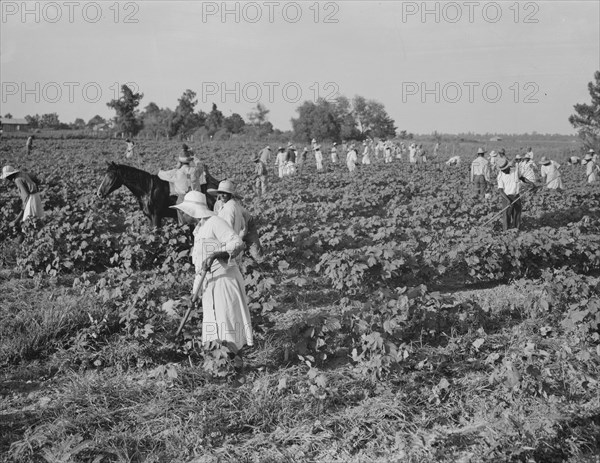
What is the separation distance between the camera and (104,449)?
396 cm

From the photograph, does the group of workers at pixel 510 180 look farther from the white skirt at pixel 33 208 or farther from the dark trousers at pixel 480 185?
the white skirt at pixel 33 208

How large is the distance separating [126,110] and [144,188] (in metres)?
44.0

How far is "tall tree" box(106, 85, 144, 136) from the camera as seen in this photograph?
50594 mm

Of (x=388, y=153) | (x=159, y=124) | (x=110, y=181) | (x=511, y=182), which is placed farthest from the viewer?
(x=159, y=124)

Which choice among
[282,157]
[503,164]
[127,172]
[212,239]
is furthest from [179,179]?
[282,157]

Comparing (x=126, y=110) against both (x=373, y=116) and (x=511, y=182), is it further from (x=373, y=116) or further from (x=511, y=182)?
(x=511, y=182)

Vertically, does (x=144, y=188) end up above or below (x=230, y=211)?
above

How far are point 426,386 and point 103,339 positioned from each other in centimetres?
294

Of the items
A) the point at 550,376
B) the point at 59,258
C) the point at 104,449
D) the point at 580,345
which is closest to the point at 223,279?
the point at 104,449

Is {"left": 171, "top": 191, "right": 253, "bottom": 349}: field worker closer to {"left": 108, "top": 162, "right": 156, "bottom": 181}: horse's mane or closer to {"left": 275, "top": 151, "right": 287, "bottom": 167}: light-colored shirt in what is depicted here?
{"left": 108, "top": 162, "right": 156, "bottom": 181}: horse's mane

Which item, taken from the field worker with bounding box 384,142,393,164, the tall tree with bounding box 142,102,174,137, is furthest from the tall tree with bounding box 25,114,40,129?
the field worker with bounding box 384,142,393,164

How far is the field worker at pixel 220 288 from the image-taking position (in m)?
5.02

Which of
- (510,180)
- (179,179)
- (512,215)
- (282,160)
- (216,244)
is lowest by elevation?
(512,215)

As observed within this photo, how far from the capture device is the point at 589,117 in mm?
39656
